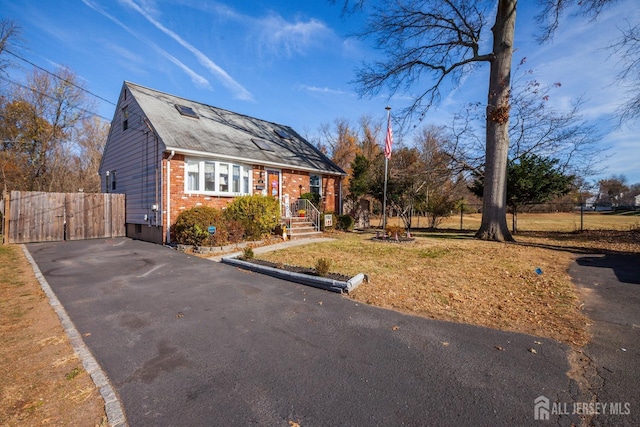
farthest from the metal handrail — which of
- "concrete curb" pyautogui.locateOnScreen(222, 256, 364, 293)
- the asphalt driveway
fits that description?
the asphalt driveway

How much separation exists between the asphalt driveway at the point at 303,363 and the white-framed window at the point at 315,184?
39.8 ft

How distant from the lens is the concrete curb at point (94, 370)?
2.21 m

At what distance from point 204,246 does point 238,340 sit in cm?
674

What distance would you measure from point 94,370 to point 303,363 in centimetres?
207

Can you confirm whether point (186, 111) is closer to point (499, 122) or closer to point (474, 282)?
point (499, 122)

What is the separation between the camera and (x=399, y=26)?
13648 mm

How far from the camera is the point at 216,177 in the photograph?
12.4m

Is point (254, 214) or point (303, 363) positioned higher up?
point (254, 214)

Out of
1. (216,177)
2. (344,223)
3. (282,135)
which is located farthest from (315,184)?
(216,177)

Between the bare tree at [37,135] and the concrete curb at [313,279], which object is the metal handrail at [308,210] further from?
the bare tree at [37,135]

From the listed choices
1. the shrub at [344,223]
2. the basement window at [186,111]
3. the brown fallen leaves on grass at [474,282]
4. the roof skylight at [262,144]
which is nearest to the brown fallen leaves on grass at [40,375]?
the brown fallen leaves on grass at [474,282]

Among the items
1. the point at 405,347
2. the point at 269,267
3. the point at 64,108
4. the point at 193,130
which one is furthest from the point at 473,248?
the point at 64,108

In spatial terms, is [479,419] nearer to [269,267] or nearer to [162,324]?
[162,324]

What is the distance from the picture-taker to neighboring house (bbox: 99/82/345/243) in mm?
11289
